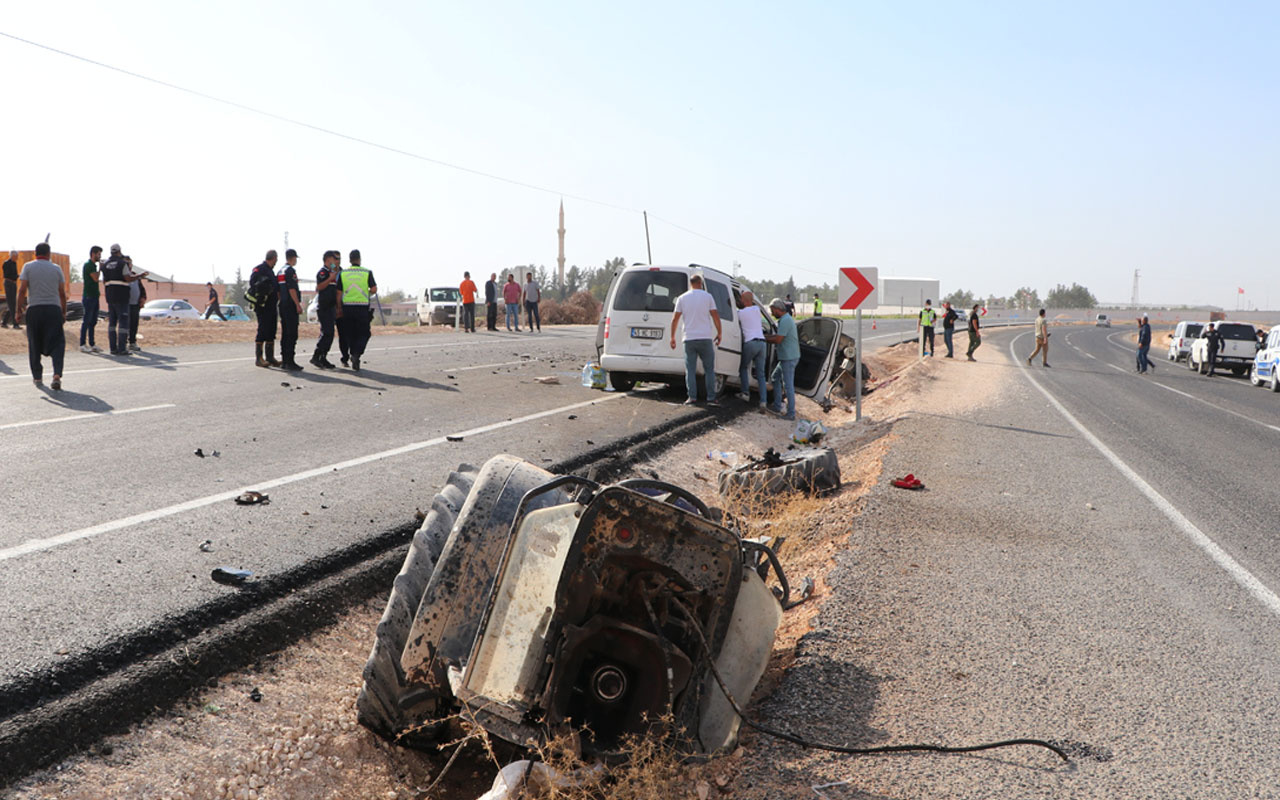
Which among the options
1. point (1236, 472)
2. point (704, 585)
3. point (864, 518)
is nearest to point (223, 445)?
A: point (864, 518)

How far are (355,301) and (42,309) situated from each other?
438 cm

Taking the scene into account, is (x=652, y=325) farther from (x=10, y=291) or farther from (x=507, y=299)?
(x=507, y=299)

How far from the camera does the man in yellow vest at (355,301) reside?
14938 millimetres

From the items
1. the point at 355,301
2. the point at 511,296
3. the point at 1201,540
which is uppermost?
the point at 511,296

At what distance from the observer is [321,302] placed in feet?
49.3

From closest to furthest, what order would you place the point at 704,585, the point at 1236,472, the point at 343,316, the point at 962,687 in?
the point at 704,585 → the point at 962,687 → the point at 1236,472 → the point at 343,316

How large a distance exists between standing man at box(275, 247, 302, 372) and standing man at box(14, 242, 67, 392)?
Answer: 129 inches

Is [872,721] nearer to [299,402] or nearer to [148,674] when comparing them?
[148,674]

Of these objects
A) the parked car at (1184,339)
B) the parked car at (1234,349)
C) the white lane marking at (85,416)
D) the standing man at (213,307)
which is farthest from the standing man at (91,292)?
the parked car at (1184,339)

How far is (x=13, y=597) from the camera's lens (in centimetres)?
439

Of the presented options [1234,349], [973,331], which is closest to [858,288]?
[973,331]

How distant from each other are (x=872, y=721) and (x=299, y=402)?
8.70 m

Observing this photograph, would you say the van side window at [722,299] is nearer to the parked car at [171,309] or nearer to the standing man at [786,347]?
the standing man at [786,347]

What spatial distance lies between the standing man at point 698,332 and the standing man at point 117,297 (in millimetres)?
9962
